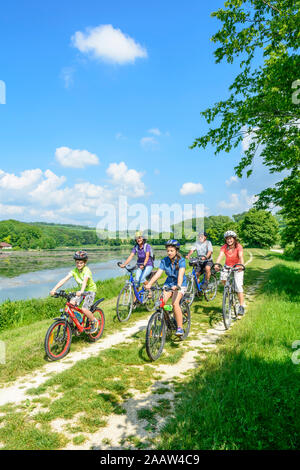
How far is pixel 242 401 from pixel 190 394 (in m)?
0.82

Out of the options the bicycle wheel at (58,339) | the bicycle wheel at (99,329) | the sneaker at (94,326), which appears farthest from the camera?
the bicycle wheel at (99,329)

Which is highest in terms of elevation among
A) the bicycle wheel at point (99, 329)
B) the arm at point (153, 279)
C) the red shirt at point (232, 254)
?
the red shirt at point (232, 254)

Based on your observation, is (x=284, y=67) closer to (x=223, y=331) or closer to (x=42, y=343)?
(x=223, y=331)

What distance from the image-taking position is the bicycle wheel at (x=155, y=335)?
16.2 feet

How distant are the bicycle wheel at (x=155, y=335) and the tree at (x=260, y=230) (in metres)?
62.9

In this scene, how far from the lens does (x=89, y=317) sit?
5.89m

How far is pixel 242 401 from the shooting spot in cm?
312

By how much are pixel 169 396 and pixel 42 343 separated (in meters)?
3.41

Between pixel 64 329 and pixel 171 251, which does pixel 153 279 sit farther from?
pixel 64 329

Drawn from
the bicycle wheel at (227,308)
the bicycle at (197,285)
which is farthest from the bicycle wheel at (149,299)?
the bicycle wheel at (227,308)

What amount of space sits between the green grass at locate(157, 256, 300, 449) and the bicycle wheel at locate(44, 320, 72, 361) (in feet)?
9.03

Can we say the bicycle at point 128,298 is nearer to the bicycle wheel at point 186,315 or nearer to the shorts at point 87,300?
the shorts at point 87,300

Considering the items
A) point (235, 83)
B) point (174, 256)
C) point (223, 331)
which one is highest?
point (235, 83)
